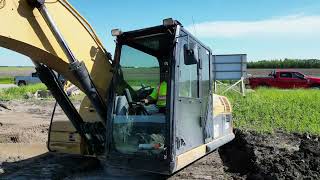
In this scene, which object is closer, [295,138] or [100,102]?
[100,102]

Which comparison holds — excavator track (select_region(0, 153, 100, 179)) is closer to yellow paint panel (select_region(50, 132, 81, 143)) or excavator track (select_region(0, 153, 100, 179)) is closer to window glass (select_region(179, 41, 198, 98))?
yellow paint panel (select_region(50, 132, 81, 143))

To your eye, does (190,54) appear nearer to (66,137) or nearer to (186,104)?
(186,104)

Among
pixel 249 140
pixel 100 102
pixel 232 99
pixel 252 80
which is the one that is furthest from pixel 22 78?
pixel 100 102

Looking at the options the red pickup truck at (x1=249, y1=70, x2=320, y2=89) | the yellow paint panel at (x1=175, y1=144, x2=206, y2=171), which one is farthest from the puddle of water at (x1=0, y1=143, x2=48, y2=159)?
the red pickup truck at (x1=249, y1=70, x2=320, y2=89)

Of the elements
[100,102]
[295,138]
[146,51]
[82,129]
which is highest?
[146,51]

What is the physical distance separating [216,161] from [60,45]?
4158 mm

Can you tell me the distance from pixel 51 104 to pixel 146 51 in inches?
621

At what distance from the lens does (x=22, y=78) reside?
1687 inches

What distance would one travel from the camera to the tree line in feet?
195

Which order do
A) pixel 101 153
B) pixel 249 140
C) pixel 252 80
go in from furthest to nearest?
pixel 252 80, pixel 249 140, pixel 101 153

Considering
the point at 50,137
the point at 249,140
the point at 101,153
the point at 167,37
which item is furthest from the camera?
the point at 249,140

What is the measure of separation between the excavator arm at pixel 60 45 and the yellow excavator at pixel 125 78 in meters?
0.01

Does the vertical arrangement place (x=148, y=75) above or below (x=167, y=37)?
below

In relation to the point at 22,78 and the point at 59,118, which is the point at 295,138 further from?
the point at 22,78
